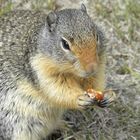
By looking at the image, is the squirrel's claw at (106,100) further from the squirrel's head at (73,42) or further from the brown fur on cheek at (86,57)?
the brown fur on cheek at (86,57)

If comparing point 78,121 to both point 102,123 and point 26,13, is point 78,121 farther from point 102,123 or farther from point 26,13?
point 26,13

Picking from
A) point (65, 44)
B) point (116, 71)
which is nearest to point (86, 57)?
point (65, 44)

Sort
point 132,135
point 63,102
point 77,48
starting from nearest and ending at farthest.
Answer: point 77,48 → point 63,102 → point 132,135

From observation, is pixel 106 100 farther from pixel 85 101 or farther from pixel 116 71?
pixel 116 71

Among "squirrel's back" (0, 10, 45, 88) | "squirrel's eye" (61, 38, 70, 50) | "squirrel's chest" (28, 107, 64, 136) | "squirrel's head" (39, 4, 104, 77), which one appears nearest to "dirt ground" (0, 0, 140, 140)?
"squirrel's chest" (28, 107, 64, 136)

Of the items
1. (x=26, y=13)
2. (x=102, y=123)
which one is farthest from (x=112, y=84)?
(x=26, y=13)

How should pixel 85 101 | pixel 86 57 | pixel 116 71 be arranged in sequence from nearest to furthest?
pixel 86 57 < pixel 85 101 < pixel 116 71

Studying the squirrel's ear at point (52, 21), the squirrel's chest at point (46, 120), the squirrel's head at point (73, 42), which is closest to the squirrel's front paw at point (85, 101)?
the squirrel's head at point (73, 42)
